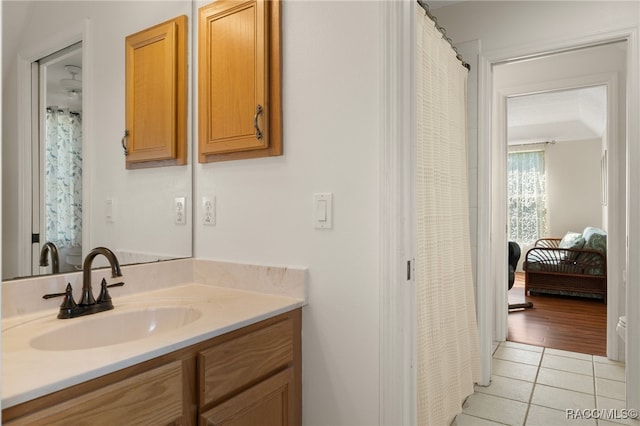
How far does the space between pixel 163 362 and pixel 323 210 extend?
679 millimetres

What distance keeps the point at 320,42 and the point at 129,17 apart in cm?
74

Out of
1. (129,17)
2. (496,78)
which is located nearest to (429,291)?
(129,17)

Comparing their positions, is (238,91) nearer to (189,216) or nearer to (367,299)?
(189,216)

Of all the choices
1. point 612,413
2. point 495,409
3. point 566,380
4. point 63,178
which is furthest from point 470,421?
point 63,178

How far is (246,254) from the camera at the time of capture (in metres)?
1.60

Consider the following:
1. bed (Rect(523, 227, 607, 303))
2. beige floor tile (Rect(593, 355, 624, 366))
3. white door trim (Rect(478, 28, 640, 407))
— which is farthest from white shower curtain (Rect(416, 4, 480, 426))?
bed (Rect(523, 227, 607, 303))

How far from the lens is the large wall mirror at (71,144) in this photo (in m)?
1.19

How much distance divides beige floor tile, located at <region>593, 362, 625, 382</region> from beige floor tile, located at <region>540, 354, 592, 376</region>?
41 mm

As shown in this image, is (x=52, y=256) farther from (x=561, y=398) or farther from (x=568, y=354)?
(x=568, y=354)

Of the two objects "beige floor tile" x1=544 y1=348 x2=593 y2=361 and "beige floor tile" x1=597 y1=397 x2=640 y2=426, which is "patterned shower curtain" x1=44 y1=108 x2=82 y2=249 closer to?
"beige floor tile" x1=597 y1=397 x2=640 y2=426

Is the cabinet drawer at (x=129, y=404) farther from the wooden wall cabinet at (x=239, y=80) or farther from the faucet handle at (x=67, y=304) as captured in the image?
the wooden wall cabinet at (x=239, y=80)

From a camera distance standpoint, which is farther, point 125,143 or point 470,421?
point 470,421

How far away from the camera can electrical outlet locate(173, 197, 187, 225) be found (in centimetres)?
172

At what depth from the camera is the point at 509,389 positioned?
8.35ft
